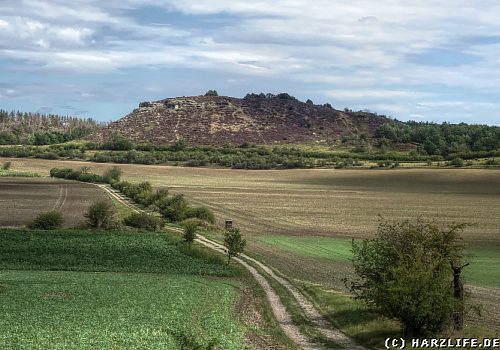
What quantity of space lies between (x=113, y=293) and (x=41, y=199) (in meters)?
58.9

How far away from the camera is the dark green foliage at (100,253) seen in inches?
1903

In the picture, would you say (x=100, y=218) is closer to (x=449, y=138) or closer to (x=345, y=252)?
(x=345, y=252)

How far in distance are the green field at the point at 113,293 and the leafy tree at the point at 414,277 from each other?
5746 millimetres

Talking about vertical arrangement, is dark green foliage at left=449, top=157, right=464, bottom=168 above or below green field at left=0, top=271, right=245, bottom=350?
above

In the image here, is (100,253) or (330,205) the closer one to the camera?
(100,253)

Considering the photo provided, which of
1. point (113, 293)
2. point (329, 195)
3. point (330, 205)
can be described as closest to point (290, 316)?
point (113, 293)

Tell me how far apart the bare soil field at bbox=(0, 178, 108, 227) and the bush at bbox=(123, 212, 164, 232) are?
18.0 ft

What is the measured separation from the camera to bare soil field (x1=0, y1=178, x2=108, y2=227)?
7206 cm

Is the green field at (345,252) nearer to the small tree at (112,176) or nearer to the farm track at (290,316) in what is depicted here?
the farm track at (290,316)

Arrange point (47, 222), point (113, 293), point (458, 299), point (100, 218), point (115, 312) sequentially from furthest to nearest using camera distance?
point (100, 218) → point (47, 222) → point (113, 293) → point (115, 312) → point (458, 299)

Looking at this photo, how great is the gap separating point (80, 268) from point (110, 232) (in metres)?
14.4

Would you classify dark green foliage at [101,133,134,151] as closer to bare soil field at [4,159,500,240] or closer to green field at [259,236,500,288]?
bare soil field at [4,159,500,240]

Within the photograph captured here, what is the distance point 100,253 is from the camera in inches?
2082

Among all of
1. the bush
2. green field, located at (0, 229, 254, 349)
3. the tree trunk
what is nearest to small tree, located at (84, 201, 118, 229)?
the bush
